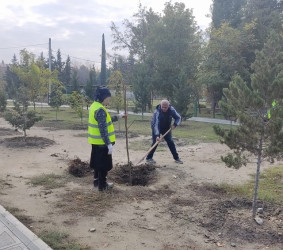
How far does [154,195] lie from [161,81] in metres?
18.8

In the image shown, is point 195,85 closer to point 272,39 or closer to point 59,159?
point 59,159

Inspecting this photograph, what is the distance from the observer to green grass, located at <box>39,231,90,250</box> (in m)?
3.59

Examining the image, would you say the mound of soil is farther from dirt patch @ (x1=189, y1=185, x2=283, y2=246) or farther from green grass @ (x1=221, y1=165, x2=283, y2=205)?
green grass @ (x1=221, y1=165, x2=283, y2=205)

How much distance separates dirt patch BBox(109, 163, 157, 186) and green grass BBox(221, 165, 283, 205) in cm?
149

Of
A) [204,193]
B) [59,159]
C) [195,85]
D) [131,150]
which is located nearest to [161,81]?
[195,85]

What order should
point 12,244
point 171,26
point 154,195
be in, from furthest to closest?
1. point 171,26
2. point 154,195
3. point 12,244

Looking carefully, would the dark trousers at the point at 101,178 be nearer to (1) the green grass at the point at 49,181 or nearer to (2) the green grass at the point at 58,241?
(1) the green grass at the point at 49,181

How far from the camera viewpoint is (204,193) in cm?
562

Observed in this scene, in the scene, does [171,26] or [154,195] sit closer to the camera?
[154,195]

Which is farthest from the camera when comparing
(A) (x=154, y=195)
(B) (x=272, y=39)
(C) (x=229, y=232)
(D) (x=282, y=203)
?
(A) (x=154, y=195)

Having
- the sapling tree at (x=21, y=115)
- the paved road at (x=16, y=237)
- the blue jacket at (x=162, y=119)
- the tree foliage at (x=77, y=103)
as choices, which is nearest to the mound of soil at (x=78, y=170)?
the blue jacket at (x=162, y=119)

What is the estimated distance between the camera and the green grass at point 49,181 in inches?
234

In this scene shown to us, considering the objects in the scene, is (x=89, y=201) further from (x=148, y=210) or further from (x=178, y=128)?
(x=178, y=128)

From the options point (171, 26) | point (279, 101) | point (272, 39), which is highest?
point (171, 26)
